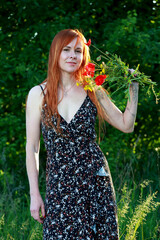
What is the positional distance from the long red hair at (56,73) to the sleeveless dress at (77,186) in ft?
0.19

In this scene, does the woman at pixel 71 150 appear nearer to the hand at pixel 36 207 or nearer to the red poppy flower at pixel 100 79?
the hand at pixel 36 207

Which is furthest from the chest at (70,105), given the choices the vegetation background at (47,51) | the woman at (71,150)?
the vegetation background at (47,51)

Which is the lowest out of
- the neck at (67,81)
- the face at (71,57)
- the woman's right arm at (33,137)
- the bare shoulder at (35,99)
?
the woman's right arm at (33,137)

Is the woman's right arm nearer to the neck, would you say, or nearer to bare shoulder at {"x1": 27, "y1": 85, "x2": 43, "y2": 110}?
bare shoulder at {"x1": 27, "y1": 85, "x2": 43, "y2": 110}

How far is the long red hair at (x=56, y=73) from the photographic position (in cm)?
220

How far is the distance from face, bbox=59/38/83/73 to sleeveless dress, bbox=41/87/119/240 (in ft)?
0.83

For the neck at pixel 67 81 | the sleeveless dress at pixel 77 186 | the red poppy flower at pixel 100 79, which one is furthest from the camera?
the neck at pixel 67 81

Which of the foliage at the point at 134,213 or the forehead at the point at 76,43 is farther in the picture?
the foliage at the point at 134,213

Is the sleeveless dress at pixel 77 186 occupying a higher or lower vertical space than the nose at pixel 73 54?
lower

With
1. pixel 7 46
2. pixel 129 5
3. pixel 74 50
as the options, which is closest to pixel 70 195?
pixel 74 50

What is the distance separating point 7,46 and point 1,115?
2.82 ft

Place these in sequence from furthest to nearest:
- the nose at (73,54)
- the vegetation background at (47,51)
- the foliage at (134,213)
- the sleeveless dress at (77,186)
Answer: the vegetation background at (47,51)
the foliage at (134,213)
the nose at (73,54)
the sleeveless dress at (77,186)

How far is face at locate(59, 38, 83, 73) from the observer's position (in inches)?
86.7

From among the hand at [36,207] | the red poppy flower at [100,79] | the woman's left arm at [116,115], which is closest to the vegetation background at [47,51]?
the woman's left arm at [116,115]
